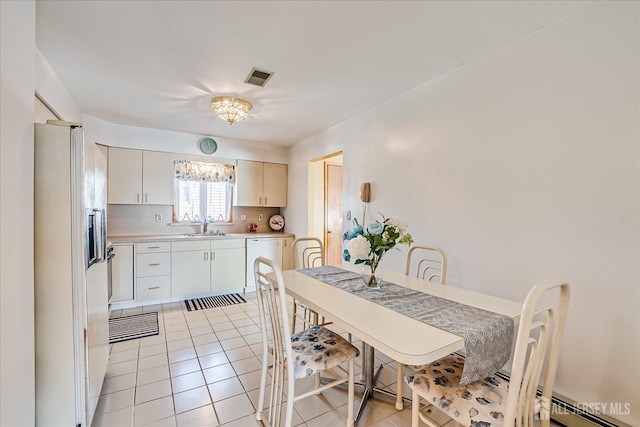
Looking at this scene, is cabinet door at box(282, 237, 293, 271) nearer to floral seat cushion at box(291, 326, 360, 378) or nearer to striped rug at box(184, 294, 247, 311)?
striped rug at box(184, 294, 247, 311)

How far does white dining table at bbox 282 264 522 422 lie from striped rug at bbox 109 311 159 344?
75.1 inches

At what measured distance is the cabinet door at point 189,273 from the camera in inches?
145


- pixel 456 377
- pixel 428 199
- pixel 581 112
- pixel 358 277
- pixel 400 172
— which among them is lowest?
pixel 456 377

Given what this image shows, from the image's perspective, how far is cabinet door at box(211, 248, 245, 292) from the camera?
3.95 metres

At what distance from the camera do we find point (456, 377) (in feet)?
4.29

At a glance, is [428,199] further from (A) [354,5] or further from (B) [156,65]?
(B) [156,65]

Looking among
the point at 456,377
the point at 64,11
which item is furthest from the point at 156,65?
the point at 456,377

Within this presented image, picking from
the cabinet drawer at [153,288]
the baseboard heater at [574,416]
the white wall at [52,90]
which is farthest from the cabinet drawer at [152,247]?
the baseboard heater at [574,416]

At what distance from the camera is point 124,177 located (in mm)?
3641

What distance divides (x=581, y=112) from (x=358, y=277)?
5.42 ft

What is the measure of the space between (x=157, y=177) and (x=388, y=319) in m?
3.79

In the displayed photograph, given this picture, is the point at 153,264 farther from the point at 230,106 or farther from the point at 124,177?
the point at 230,106

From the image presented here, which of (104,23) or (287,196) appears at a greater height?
(104,23)

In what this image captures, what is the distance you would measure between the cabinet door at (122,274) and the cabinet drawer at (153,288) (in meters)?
0.09
